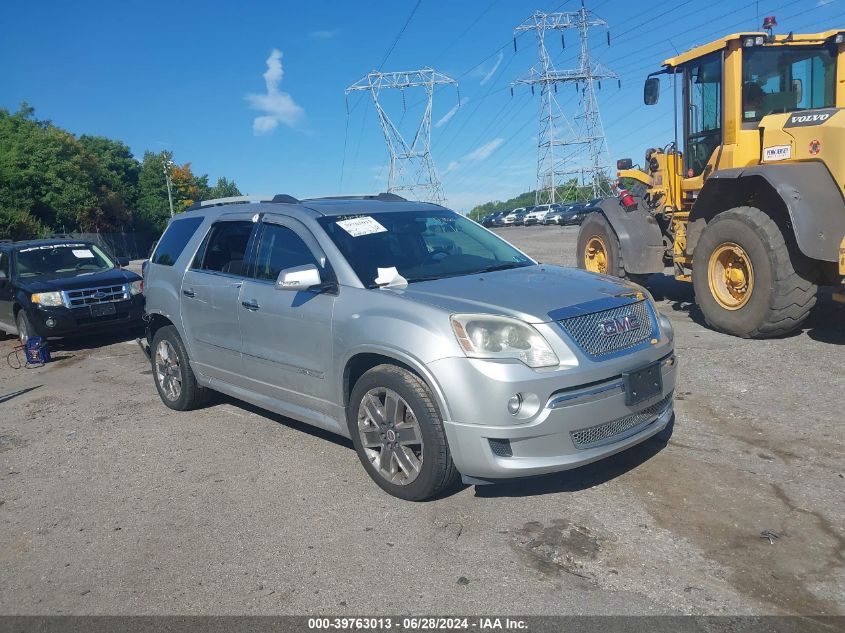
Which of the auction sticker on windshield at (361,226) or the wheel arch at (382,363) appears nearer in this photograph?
the wheel arch at (382,363)

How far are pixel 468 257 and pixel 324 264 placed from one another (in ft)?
3.61

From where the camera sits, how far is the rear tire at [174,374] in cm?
618

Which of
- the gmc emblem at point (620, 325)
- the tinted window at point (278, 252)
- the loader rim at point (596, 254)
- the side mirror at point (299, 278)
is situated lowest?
the loader rim at point (596, 254)

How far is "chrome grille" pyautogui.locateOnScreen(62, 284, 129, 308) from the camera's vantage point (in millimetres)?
9961

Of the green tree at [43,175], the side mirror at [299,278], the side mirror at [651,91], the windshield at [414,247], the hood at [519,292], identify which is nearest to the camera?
the hood at [519,292]

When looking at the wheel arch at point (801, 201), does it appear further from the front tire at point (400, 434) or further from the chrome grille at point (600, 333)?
the front tire at point (400, 434)

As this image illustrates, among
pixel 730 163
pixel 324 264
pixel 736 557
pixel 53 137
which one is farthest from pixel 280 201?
pixel 53 137

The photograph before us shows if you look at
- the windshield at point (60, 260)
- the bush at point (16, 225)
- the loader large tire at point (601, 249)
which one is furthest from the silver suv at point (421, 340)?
the bush at point (16, 225)

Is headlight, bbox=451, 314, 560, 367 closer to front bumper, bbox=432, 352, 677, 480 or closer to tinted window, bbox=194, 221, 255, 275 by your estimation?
front bumper, bbox=432, 352, 677, 480

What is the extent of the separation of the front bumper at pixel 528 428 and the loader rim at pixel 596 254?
294 inches

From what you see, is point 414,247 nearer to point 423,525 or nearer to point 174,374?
point 423,525

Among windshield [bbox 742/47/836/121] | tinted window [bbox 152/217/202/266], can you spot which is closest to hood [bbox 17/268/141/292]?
tinted window [bbox 152/217/202/266]

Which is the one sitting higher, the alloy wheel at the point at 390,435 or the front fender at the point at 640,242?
the front fender at the point at 640,242

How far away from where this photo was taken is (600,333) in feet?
12.9
